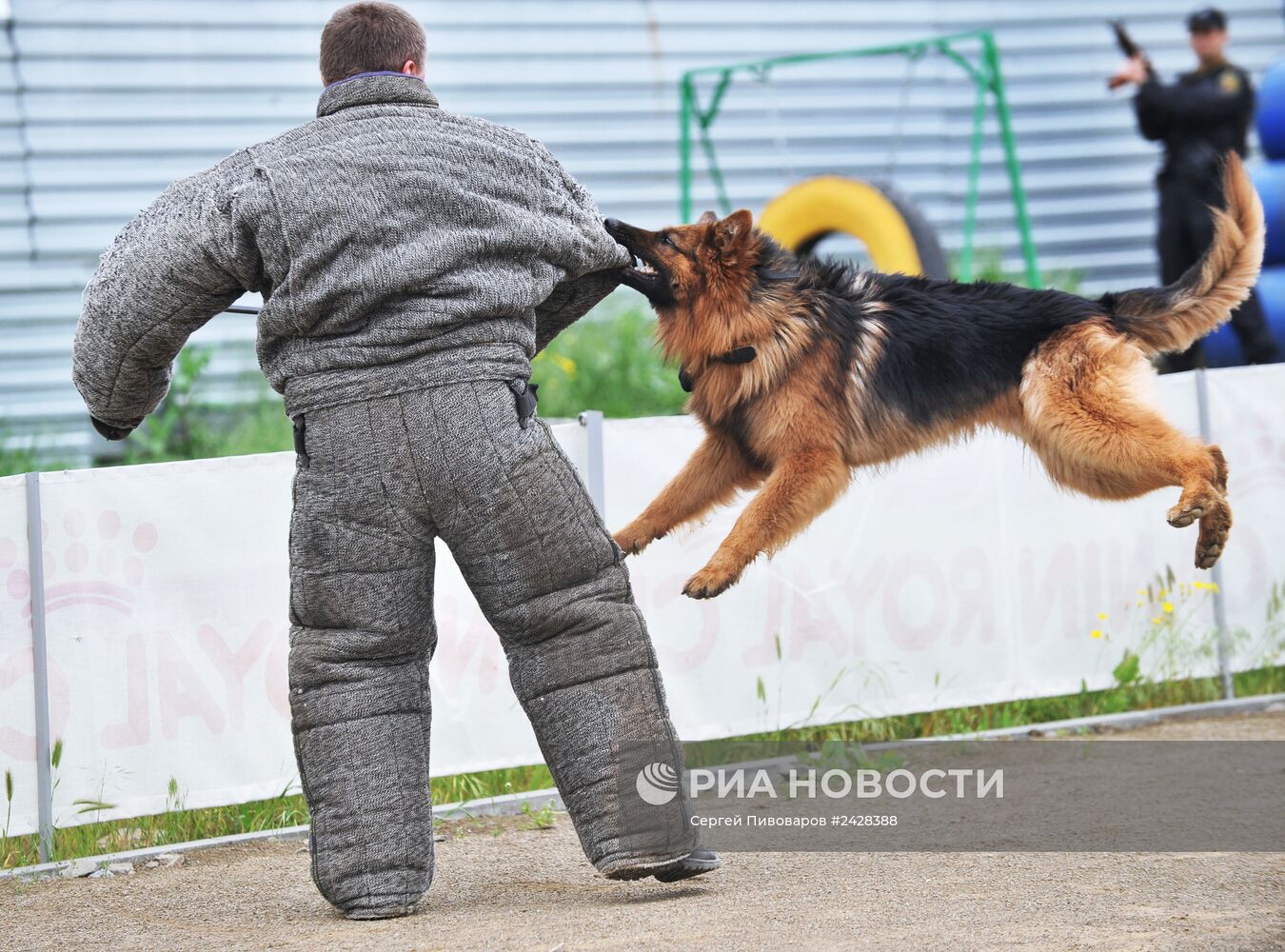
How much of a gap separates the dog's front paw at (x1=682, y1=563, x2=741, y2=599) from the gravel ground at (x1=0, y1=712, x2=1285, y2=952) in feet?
2.41

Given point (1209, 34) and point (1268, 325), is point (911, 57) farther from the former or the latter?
point (1268, 325)

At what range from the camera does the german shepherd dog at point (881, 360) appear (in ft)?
10.5

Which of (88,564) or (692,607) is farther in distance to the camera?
(692,607)

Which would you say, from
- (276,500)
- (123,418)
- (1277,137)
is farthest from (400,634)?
(1277,137)

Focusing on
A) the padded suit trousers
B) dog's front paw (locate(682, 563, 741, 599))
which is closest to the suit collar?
the padded suit trousers

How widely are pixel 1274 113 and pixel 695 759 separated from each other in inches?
240

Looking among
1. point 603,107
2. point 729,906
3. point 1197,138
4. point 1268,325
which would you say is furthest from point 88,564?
point 1268,325

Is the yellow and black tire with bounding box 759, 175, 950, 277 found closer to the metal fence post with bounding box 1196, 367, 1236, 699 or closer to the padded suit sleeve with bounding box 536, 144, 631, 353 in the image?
the metal fence post with bounding box 1196, 367, 1236, 699

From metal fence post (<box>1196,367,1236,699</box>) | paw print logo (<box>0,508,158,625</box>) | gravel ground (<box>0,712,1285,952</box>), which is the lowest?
gravel ground (<box>0,712,1285,952</box>)

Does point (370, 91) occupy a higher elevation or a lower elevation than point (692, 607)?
higher

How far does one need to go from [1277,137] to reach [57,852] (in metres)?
7.98

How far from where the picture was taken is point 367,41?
3133 millimetres

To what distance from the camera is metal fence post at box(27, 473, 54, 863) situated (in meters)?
4.08

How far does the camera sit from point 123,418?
330 cm
